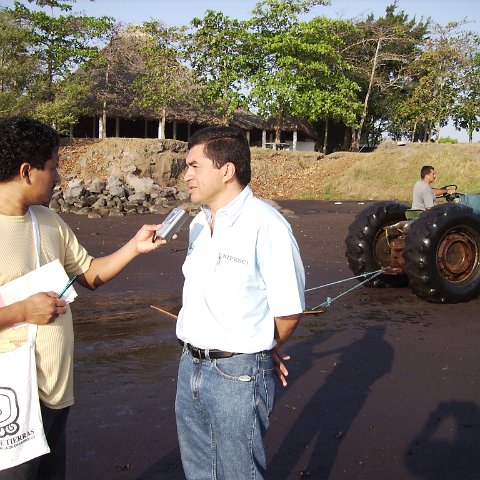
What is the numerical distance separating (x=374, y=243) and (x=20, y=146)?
24.4 ft

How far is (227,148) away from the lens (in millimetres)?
2891

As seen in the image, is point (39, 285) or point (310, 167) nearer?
point (39, 285)

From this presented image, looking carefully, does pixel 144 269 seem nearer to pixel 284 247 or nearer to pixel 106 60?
pixel 284 247

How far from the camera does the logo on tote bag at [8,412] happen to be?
2461 mm

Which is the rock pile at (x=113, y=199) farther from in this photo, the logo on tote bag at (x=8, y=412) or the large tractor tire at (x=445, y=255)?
the logo on tote bag at (x=8, y=412)

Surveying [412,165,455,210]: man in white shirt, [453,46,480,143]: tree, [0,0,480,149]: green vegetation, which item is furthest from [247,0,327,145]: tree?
[412,165,455,210]: man in white shirt

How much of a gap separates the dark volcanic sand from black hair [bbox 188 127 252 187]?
2039 millimetres

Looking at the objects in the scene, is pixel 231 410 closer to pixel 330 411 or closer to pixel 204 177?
pixel 204 177

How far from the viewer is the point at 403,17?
162 feet

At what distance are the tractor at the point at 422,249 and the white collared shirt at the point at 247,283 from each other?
19.2 feet

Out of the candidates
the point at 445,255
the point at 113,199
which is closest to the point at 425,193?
the point at 445,255

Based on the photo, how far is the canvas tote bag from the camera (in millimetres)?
2467

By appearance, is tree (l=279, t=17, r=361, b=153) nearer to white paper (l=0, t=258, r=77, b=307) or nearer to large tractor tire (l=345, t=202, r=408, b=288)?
large tractor tire (l=345, t=202, r=408, b=288)

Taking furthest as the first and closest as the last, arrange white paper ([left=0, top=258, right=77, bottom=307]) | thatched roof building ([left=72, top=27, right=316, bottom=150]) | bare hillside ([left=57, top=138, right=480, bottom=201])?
thatched roof building ([left=72, top=27, right=316, bottom=150]) < bare hillside ([left=57, top=138, right=480, bottom=201]) < white paper ([left=0, top=258, right=77, bottom=307])
